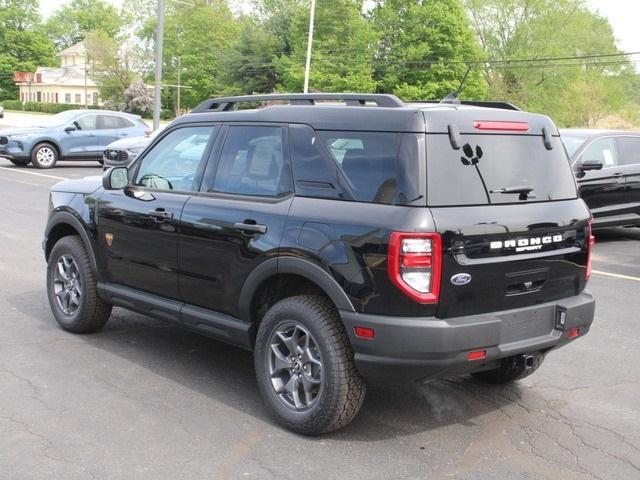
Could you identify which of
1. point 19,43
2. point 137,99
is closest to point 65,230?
point 137,99

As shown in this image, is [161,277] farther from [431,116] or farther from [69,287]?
[431,116]

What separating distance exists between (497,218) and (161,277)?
2.33m

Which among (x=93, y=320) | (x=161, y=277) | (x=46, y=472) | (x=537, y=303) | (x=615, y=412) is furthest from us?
(x=93, y=320)

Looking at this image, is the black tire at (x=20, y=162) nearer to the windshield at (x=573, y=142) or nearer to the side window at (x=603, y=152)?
the windshield at (x=573, y=142)

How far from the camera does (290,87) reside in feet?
218

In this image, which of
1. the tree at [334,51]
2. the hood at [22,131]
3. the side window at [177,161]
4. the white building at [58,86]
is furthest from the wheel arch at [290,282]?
the white building at [58,86]

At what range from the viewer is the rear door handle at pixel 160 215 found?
4.96 m

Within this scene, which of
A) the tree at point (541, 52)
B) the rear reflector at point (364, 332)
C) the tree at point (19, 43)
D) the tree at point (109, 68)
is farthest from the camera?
the tree at point (19, 43)

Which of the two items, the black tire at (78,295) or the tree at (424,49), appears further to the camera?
the tree at (424,49)

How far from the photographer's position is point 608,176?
11.5m

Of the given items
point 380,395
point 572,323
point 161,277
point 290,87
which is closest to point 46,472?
point 161,277

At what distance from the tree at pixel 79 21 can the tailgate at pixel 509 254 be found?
426ft

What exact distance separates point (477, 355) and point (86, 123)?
19777 mm

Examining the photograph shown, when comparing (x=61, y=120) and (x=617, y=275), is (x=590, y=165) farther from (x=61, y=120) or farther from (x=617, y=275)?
(x=61, y=120)
